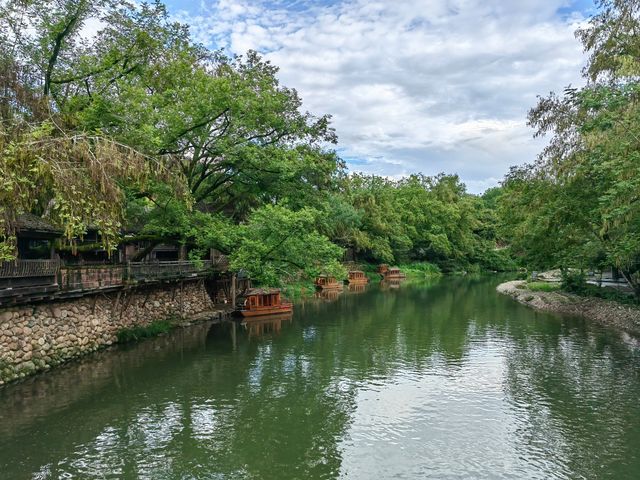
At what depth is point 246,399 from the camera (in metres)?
17.4

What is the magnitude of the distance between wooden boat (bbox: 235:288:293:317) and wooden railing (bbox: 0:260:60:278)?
51.9 ft

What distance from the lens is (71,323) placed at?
72.9 feet

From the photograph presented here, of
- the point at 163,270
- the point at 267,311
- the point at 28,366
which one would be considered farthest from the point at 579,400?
the point at 267,311

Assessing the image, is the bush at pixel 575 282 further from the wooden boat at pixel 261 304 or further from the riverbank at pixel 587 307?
the wooden boat at pixel 261 304

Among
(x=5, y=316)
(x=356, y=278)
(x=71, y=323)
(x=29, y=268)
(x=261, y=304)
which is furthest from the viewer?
(x=356, y=278)

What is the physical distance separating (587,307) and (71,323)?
113 ft

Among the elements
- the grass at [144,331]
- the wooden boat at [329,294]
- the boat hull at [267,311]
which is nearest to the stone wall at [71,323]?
the grass at [144,331]

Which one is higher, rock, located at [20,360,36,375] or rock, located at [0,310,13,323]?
rock, located at [0,310,13,323]

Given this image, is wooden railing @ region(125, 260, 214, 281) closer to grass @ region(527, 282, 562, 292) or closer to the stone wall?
the stone wall

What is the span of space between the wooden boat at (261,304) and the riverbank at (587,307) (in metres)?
21.3

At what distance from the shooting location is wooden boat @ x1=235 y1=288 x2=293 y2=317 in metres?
35.1

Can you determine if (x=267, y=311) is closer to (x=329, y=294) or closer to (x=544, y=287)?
(x=329, y=294)

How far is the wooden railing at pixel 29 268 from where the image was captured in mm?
18094

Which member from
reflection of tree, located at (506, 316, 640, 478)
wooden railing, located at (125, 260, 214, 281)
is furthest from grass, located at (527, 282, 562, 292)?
wooden railing, located at (125, 260, 214, 281)
